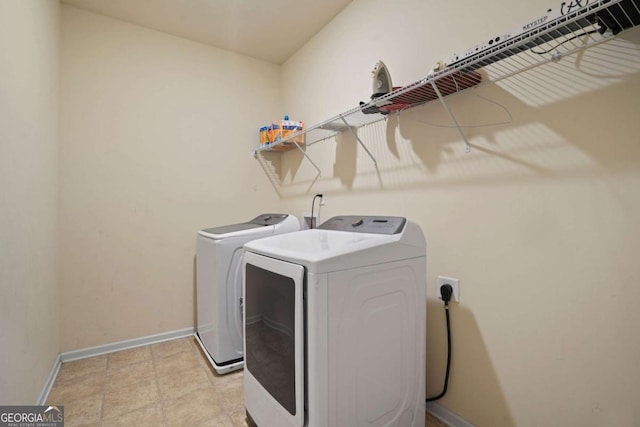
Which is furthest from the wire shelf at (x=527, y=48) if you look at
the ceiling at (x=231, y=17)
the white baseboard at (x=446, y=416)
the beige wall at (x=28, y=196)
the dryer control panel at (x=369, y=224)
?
the beige wall at (x=28, y=196)

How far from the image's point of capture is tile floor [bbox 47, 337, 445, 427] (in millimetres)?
1542

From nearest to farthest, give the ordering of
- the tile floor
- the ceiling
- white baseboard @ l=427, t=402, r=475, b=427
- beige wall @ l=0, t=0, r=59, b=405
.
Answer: beige wall @ l=0, t=0, r=59, b=405 → white baseboard @ l=427, t=402, r=475, b=427 → the tile floor → the ceiling

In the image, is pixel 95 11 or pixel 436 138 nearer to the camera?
pixel 436 138

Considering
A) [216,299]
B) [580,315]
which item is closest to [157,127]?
[216,299]

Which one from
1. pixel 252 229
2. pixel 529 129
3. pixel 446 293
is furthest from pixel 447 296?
→ pixel 252 229

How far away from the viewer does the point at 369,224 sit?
1.48 meters

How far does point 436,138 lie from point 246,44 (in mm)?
2023

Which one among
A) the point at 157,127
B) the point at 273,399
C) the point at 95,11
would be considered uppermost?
the point at 95,11

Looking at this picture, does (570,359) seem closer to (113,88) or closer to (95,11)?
(113,88)

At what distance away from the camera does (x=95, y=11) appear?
2.21m

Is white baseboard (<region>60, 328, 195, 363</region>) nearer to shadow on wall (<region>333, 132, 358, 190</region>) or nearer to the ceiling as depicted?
shadow on wall (<region>333, 132, 358, 190</region>)

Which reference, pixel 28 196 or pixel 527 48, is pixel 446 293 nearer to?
pixel 527 48

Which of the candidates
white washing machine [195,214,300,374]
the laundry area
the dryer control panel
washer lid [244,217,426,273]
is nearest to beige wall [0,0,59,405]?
the laundry area

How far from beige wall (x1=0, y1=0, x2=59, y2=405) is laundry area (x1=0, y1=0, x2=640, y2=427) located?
2 centimetres
